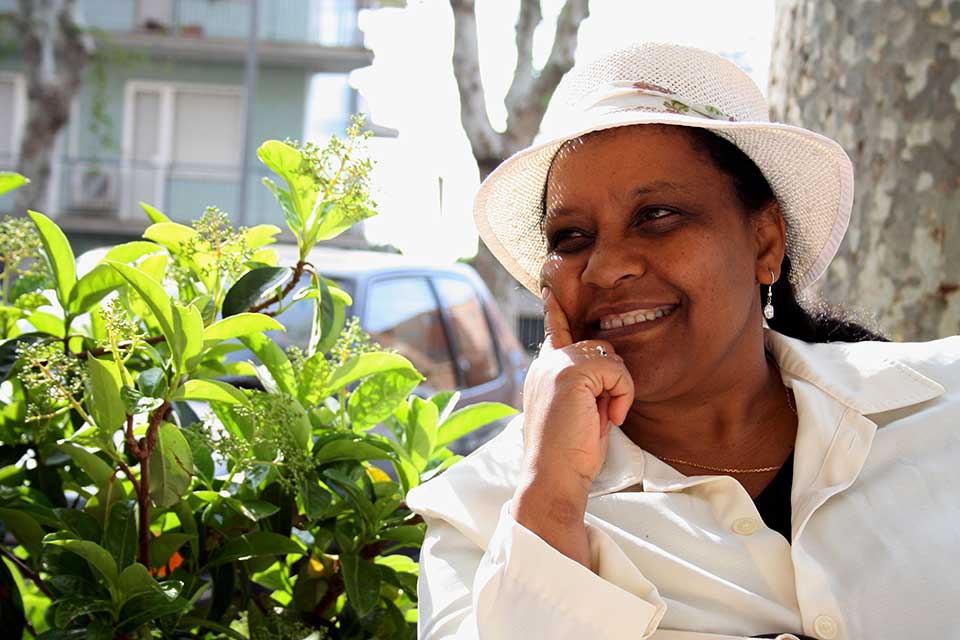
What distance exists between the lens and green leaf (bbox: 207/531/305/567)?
1979mm

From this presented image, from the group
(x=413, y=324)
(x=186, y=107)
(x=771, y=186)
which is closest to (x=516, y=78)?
(x=413, y=324)

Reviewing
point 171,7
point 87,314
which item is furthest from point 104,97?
point 87,314

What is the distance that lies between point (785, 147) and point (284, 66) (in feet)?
72.2

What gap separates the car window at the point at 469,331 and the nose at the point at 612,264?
3.93 metres

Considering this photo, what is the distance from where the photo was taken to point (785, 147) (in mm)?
2234

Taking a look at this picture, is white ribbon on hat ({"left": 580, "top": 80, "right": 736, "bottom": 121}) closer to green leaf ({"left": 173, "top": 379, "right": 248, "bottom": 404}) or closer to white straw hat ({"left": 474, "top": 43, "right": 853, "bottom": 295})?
white straw hat ({"left": 474, "top": 43, "right": 853, "bottom": 295})

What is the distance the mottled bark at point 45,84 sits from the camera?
14.6m

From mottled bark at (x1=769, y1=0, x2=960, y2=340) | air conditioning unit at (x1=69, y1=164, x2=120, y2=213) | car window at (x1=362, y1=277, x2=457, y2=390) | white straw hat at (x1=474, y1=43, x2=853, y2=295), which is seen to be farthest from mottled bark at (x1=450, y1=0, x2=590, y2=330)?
air conditioning unit at (x1=69, y1=164, x2=120, y2=213)

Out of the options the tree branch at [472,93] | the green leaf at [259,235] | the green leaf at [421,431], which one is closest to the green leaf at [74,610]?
the green leaf at [421,431]

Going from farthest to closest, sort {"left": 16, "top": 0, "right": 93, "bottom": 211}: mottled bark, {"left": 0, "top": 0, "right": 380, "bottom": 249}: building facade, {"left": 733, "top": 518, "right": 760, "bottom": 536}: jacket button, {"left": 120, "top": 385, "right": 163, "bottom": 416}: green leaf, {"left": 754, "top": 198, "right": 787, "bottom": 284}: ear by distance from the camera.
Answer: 1. {"left": 0, "top": 0, "right": 380, "bottom": 249}: building facade
2. {"left": 16, "top": 0, "right": 93, "bottom": 211}: mottled bark
3. {"left": 754, "top": 198, "right": 787, "bottom": 284}: ear
4. {"left": 733, "top": 518, "right": 760, "bottom": 536}: jacket button
5. {"left": 120, "top": 385, "right": 163, "bottom": 416}: green leaf

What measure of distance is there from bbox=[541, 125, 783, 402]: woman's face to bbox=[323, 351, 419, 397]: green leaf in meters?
0.34

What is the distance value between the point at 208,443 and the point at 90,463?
0.23m

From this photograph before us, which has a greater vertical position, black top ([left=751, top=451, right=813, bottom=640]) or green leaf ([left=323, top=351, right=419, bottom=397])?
green leaf ([left=323, top=351, right=419, bottom=397])

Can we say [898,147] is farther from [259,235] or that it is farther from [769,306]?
[259,235]
